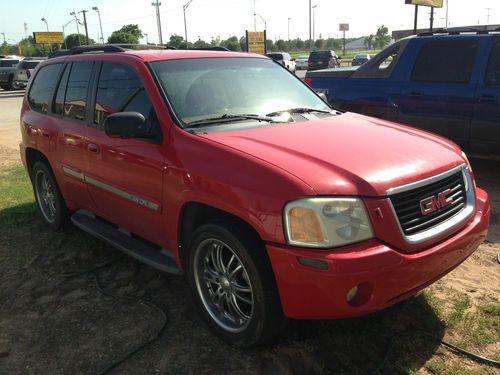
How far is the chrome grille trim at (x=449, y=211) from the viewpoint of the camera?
8.44 ft

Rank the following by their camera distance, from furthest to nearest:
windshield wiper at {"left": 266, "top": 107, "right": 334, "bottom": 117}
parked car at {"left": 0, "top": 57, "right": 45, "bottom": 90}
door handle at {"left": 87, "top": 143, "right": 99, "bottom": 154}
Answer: parked car at {"left": 0, "top": 57, "right": 45, "bottom": 90} < door handle at {"left": 87, "top": 143, "right": 99, "bottom": 154} < windshield wiper at {"left": 266, "top": 107, "right": 334, "bottom": 117}

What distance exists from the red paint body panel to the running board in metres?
0.10

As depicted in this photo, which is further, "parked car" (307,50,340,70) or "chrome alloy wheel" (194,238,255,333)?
"parked car" (307,50,340,70)

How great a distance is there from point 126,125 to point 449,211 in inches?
81.6

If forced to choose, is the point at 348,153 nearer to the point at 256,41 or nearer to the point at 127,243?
the point at 127,243

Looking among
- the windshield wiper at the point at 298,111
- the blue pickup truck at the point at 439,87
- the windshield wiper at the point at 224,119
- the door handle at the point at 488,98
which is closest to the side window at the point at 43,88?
the windshield wiper at the point at 224,119

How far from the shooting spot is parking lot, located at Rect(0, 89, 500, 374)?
2848 millimetres

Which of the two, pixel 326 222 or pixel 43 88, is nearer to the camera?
pixel 326 222

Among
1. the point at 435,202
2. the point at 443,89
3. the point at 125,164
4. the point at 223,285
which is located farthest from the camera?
the point at 443,89

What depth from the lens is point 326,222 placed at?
2.45 m

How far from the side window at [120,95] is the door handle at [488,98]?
14.1 ft

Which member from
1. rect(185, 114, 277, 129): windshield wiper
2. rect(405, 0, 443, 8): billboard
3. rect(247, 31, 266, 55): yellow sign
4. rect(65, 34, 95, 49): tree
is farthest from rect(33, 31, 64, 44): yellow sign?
rect(185, 114, 277, 129): windshield wiper

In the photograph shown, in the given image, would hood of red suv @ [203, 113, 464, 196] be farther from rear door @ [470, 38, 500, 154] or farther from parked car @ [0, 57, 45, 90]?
parked car @ [0, 57, 45, 90]

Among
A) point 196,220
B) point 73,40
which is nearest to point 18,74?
point 196,220
